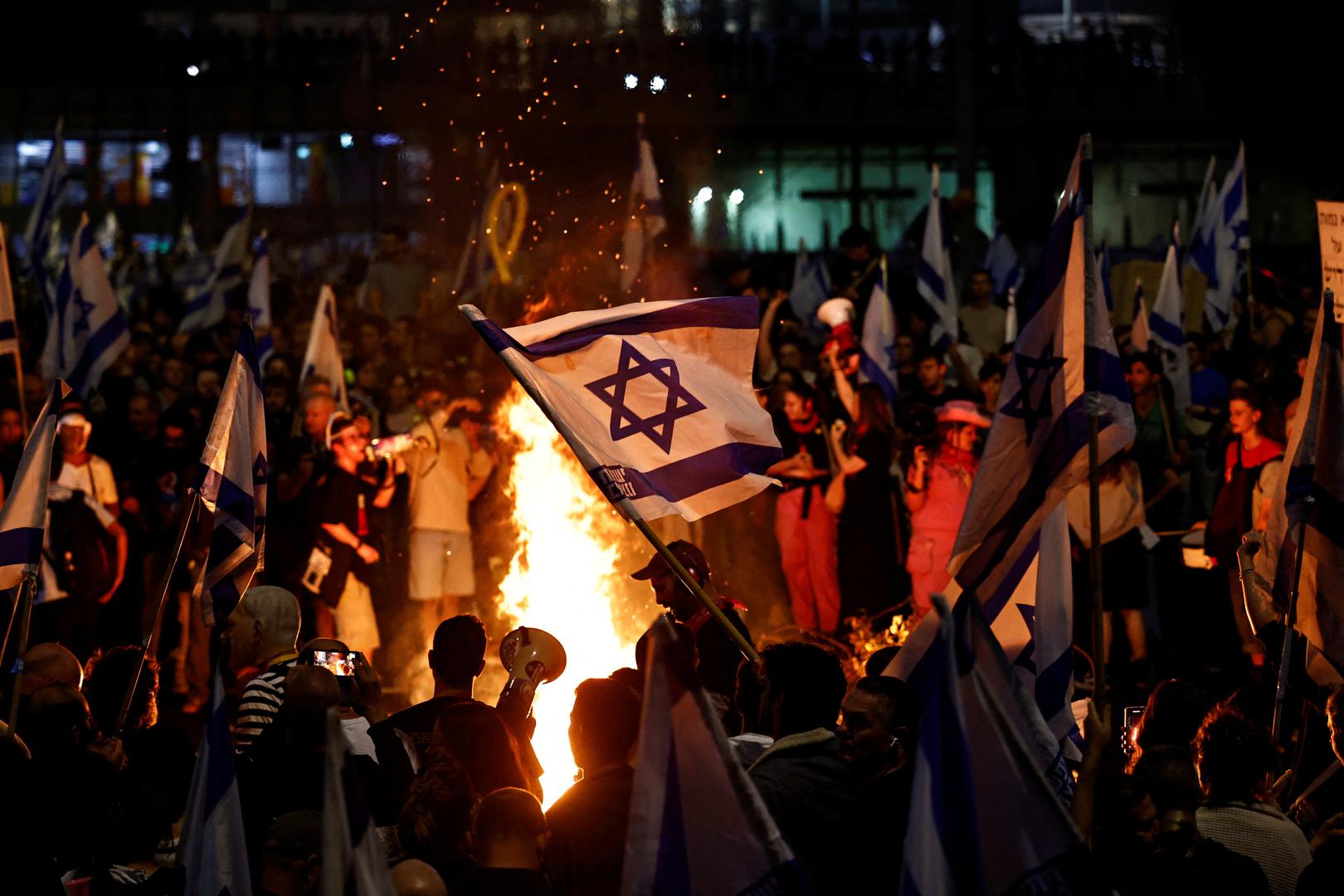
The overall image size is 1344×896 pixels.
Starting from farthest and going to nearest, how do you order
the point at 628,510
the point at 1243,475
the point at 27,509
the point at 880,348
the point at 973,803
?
the point at 880,348 < the point at 1243,475 < the point at 27,509 < the point at 628,510 < the point at 973,803

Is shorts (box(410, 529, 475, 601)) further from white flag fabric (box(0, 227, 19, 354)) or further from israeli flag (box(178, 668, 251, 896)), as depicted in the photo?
israeli flag (box(178, 668, 251, 896))

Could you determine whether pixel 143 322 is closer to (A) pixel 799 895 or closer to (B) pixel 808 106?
(A) pixel 799 895

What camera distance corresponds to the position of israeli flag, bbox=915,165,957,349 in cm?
1583

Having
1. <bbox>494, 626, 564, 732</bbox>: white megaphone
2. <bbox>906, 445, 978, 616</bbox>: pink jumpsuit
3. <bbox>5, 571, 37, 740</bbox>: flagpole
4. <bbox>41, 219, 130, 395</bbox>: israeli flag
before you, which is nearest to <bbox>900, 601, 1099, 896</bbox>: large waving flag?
<bbox>494, 626, 564, 732</bbox>: white megaphone

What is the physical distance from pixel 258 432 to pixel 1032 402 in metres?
3.41

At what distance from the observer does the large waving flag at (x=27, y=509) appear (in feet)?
24.7

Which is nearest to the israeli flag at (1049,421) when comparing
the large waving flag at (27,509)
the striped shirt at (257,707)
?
the striped shirt at (257,707)

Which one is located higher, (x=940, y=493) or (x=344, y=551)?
(x=940, y=493)

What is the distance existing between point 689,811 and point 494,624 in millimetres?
8464

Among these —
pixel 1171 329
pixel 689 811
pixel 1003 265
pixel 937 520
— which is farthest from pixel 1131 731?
pixel 1003 265

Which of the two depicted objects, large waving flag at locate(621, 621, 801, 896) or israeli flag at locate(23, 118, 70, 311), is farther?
israeli flag at locate(23, 118, 70, 311)

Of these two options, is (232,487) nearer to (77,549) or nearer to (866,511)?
(77,549)

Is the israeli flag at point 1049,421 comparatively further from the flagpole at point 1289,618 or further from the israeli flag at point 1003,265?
the israeli flag at point 1003,265

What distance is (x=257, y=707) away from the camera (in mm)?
6812
